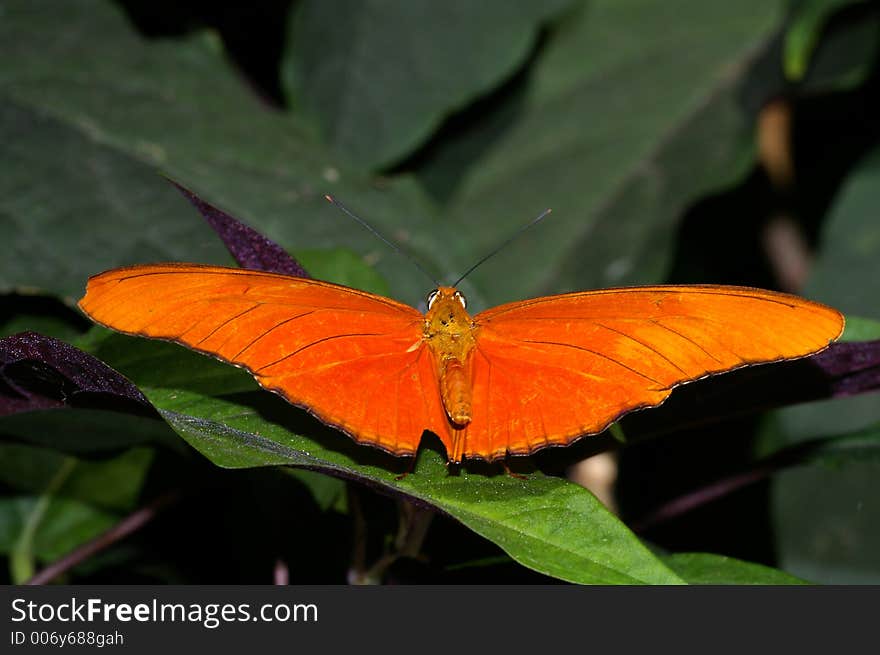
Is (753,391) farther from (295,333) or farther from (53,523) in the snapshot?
(53,523)

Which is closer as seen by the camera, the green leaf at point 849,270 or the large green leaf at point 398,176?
the large green leaf at point 398,176

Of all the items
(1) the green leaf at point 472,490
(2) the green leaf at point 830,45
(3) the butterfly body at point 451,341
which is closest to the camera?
(1) the green leaf at point 472,490

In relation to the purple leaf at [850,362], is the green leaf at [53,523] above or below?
above

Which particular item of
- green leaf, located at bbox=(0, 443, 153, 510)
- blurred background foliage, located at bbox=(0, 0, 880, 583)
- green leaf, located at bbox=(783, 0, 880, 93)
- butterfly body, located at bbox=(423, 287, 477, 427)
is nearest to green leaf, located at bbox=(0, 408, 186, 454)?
blurred background foliage, located at bbox=(0, 0, 880, 583)

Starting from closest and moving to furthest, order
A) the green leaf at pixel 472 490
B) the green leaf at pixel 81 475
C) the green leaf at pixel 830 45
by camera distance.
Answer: the green leaf at pixel 472 490, the green leaf at pixel 81 475, the green leaf at pixel 830 45

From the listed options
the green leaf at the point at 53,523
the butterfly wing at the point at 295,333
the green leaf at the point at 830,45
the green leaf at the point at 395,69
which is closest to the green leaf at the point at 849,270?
the green leaf at the point at 830,45

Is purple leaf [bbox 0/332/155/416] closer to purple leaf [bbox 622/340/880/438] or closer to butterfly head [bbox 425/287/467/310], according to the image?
butterfly head [bbox 425/287/467/310]

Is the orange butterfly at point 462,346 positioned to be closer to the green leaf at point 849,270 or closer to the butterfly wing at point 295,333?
the butterfly wing at point 295,333
